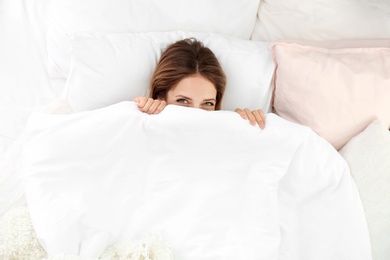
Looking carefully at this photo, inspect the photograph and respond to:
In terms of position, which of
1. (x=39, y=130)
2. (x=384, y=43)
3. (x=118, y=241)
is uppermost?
(x=384, y=43)

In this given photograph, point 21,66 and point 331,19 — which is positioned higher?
point 331,19

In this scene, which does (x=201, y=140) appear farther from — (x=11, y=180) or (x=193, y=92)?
(x=11, y=180)

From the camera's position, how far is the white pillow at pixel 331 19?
150cm

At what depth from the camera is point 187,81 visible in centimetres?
132

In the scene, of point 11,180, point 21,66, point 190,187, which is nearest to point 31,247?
point 11,180

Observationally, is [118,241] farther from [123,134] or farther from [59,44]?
[59,44]

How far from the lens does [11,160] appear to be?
119 cm

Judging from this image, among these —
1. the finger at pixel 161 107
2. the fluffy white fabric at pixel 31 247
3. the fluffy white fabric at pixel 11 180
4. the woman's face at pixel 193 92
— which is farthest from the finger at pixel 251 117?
the fluffy white fabric at pixel 11 180

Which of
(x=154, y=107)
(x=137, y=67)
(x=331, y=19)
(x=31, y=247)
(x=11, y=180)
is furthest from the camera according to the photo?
(x=331, y=19)

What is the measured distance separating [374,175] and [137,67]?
74cm

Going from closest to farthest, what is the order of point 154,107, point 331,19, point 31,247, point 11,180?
point 31,247
point 11,180
point 154,107
point 331,19

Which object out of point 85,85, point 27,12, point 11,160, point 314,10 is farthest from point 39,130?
point 314,10

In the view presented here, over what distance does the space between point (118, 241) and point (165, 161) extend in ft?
0.71

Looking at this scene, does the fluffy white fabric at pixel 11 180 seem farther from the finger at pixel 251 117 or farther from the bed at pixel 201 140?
the finger at pixel 251 117
